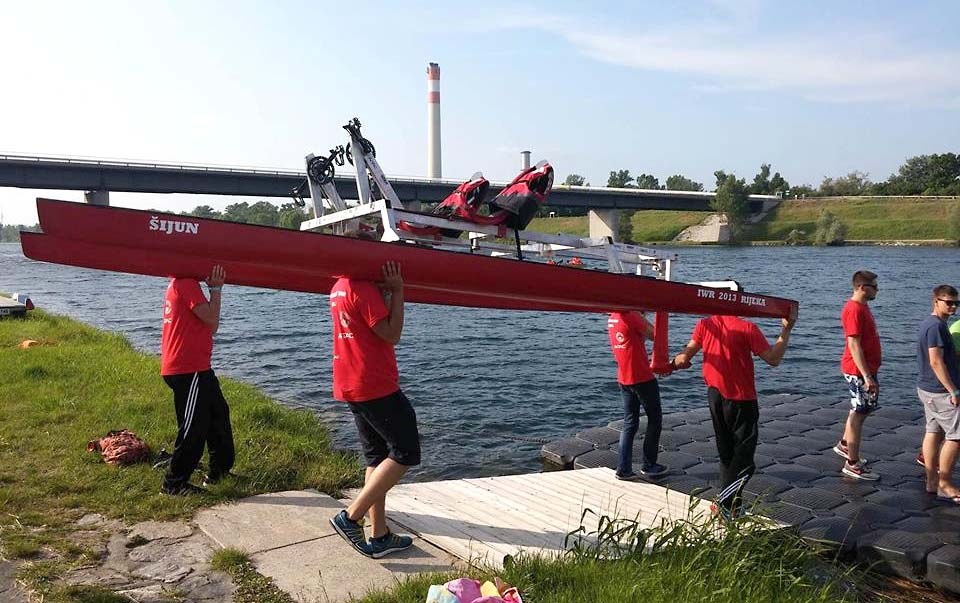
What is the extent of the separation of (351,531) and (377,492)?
1.17 ft

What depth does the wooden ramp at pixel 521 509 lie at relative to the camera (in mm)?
5152

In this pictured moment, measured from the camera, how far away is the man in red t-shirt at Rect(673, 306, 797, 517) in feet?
18.7

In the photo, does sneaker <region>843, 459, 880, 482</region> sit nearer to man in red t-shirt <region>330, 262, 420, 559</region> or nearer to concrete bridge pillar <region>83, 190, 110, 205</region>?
man in red t-shirt <region>330, 262, 420, 559</region>

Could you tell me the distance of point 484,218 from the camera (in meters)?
8.42

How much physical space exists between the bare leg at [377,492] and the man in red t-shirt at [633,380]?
115 inches

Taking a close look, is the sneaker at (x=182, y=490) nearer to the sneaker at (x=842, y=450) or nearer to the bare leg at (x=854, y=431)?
the bare leg at (x=854, y=431)

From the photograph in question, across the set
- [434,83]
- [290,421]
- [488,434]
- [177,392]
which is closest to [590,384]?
[488,434]

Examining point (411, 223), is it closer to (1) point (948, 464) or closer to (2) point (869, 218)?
(1) point (948, 464)

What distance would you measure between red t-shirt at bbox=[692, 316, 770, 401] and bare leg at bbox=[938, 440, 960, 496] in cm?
231

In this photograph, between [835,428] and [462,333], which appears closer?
[835,428]

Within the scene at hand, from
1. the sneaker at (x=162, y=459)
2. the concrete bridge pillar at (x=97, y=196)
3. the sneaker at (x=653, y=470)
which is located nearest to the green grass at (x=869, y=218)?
the concrete bridge pillar at (x=97, y=196)

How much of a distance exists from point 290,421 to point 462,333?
1452 cm

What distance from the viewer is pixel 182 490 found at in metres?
5.71

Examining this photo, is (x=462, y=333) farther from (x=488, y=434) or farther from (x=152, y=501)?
(x=152, y=501)
